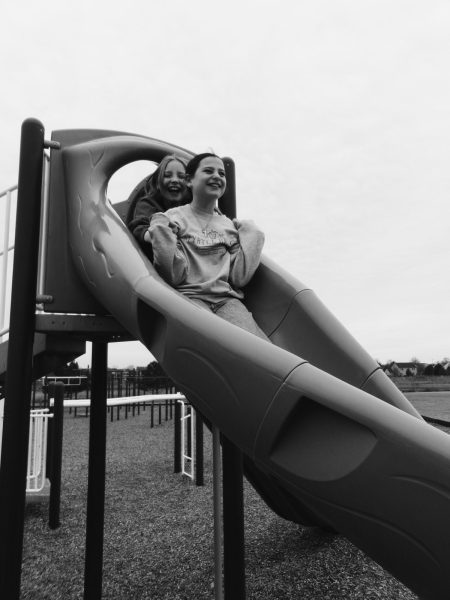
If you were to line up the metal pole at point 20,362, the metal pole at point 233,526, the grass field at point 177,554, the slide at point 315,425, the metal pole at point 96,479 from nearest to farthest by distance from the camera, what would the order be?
the slide at point 315,425, the metal pole at point 20,362, the metal pole at point 233,526, the metal pole at point 96,479, the grass field at point 177,554

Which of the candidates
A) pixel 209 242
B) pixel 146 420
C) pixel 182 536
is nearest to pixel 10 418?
pixel 209 242

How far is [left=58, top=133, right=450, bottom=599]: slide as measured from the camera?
1121mm

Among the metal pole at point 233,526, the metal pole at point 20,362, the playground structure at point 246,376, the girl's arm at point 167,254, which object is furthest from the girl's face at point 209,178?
the metal pole at point 233,526

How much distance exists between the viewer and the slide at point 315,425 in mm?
1121

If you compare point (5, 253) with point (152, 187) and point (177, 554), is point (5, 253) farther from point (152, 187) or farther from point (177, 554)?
point (177, 554)

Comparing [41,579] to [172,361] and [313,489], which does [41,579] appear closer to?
[172,361]

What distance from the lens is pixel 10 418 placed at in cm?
209

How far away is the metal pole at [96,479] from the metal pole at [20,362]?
89 centimetres

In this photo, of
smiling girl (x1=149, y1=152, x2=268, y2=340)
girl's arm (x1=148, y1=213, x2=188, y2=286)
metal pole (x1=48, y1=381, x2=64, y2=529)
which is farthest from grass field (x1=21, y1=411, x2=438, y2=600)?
girl's arm (x1=148, y1=213, x2=188, y2=286)

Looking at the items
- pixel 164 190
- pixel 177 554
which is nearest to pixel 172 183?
pixel 164 190

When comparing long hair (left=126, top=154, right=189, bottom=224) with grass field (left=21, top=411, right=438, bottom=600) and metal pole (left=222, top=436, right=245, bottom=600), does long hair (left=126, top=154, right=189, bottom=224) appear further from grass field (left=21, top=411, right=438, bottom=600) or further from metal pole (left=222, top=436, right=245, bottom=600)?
grass field (left=21, top=411, right=438, bottom=600)

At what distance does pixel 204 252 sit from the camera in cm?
228

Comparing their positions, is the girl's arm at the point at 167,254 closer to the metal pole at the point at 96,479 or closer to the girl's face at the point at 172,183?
the girl's face at the point at 172,183

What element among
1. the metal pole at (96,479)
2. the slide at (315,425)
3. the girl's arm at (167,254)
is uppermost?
the girl's arm at (167,254)
